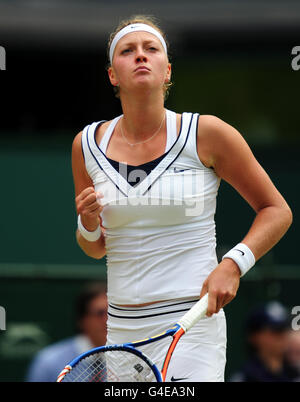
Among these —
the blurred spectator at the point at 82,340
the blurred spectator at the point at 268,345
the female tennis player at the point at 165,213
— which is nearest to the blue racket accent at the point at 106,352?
the female tennis player at the point at 165,213

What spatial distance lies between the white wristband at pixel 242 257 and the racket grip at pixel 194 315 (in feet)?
0.72

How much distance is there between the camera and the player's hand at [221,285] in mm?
3447

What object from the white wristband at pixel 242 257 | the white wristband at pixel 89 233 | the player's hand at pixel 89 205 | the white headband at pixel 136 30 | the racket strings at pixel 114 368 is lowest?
the racket strings at pixel 114 368

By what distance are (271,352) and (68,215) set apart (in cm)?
445

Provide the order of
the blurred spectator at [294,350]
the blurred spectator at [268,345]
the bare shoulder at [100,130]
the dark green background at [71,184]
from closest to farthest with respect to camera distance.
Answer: the bare shoulder at [100,130]
the blurred spectator at [268,345]
the blurred spectator at [294,350]
the dark green background at [71,184]

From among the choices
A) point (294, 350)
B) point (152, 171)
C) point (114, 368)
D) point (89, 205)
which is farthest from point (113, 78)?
point (294, 350)

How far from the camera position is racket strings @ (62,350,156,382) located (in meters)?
3.48

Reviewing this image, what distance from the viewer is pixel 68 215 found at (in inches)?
402

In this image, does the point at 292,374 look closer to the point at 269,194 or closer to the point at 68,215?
the point at 269,194

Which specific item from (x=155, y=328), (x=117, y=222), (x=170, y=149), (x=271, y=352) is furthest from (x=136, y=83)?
(x=271, y=352)

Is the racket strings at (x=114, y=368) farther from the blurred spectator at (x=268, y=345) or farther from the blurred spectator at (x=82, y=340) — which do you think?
the blurred spectator at (x=268, y=345)

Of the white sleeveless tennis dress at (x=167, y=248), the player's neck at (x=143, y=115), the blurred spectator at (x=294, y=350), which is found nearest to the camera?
the white sleeveless tennis dress at (x=167, y=248)

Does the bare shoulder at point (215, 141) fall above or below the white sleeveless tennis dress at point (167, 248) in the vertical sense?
above

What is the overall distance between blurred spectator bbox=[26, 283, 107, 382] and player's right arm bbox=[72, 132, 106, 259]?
1706mm
